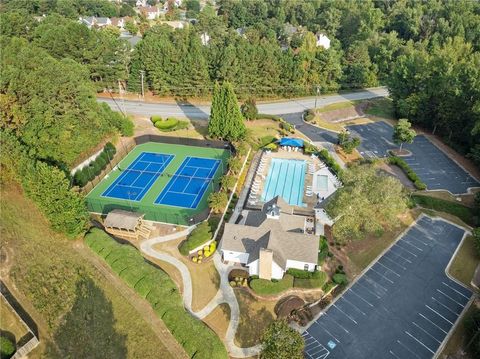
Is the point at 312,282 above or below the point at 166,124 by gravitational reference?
below

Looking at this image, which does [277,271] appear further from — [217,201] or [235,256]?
[217,201]

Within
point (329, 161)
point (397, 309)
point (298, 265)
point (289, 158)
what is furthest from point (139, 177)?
point (397, 309)

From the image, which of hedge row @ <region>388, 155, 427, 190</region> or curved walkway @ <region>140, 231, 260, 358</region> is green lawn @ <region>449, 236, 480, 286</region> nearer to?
hedge row @ <region>388, 155, 427, 190</region>

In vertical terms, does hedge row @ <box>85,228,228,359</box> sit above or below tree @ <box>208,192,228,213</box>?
below

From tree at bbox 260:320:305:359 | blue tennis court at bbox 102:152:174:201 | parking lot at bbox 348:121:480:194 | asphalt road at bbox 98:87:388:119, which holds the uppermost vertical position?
tree at bbox 260:320:305:359

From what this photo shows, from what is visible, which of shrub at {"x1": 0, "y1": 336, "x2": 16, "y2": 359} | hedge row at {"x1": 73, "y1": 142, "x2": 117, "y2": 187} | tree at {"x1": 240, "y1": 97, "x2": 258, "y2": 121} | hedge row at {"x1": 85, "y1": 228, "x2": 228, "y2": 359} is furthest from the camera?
tree at {"x1": 240, "y1": 97, "x2": 258, "y2": 121}

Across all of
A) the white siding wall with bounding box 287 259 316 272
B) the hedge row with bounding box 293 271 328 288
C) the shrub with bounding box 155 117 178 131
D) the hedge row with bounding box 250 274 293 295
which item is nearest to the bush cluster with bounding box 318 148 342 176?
the white siding wall with bounding box 287 259 316 272

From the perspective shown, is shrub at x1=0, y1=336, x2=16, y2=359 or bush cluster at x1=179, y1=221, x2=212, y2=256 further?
bush cluster at x1=179, y1=221, x2=212, y2=256
